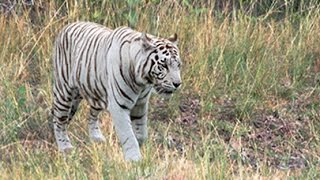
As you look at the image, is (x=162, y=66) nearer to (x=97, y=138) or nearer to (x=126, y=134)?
(x=126, y=134)

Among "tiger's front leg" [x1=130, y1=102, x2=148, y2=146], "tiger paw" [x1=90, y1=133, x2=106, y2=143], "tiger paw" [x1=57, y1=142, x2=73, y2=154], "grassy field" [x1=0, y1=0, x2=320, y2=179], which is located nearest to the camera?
"grassy field" [x1=0, y1=0, x2=320, y2=179]

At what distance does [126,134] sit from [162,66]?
21.1 inches

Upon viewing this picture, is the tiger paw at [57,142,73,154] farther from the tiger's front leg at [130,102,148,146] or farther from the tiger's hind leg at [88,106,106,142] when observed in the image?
the tiger's front leg at [130,102,148,146]

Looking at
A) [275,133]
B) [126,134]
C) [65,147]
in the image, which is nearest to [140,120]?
[126,134]

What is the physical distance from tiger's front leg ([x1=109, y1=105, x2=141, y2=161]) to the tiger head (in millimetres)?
302

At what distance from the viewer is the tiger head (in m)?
5.57

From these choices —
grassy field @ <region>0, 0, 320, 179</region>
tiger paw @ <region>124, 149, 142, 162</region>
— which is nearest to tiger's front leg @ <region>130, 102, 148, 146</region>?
grassy field @ <region>0, 0, 320, 179</region>

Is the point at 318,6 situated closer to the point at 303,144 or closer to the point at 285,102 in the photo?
the point at 285,102

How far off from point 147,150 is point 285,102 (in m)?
2.62

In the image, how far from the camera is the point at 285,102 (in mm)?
8070

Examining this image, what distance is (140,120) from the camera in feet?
20.1

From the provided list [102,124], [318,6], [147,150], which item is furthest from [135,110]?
[318,6]

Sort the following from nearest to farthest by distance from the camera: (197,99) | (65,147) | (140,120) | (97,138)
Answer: (140,120) → (65,147) → (97,138) → (197,99)

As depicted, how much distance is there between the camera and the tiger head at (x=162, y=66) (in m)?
5.57
